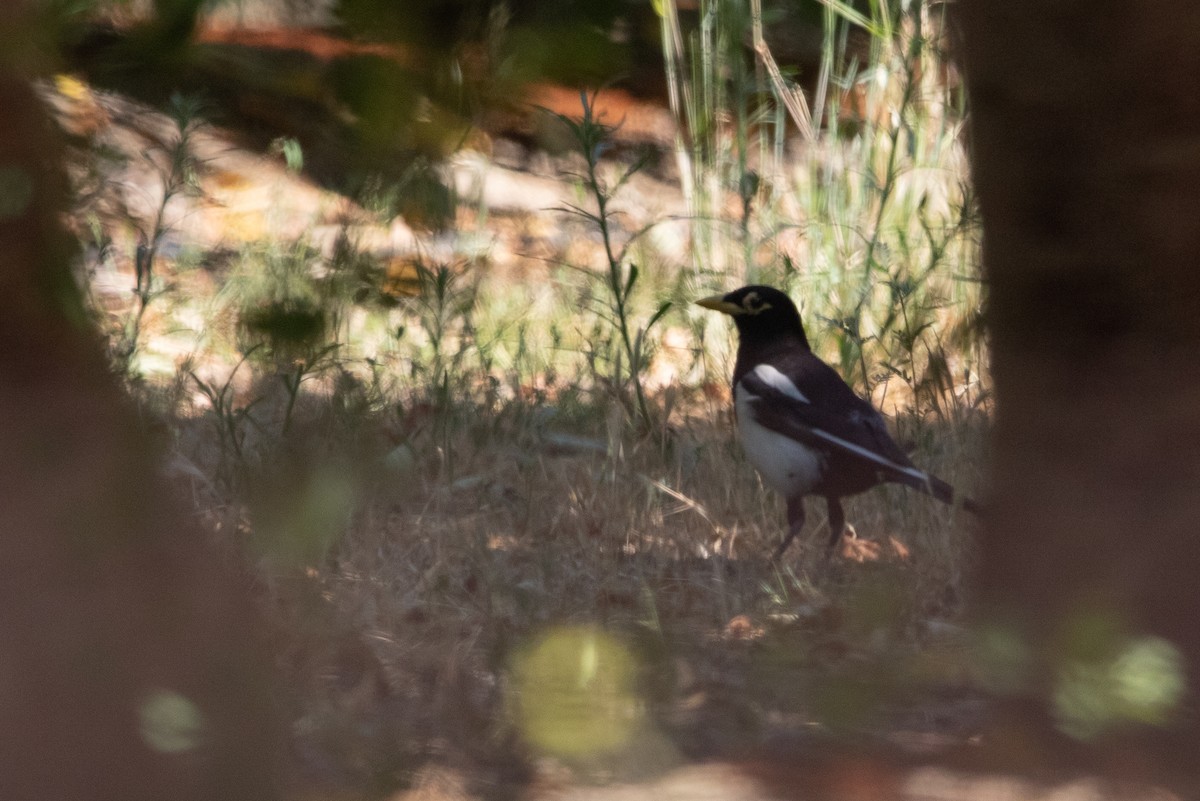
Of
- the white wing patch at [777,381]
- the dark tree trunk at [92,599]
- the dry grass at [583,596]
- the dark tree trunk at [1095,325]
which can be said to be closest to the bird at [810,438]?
the white wing patch at [777,381]

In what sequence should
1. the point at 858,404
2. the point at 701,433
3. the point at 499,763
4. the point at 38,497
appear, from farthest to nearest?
the point at 701,433
the point at 858,404
the point at 499,763
the point at 38,497

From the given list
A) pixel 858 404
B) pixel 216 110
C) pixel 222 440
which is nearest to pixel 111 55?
pixel 216 110

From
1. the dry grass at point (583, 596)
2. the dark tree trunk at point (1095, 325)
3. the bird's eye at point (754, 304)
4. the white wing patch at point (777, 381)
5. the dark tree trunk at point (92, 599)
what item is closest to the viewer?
the dark tree trunk at point (92, 599)

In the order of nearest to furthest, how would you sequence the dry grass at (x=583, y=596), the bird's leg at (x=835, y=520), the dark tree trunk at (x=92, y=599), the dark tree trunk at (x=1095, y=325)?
the dark tree trunk at (x=92, y=599)
the dark tree trunk at (x=1095, y=325)
the dry grass at (x=583, y=596)
the bird's leg at (x=835, y=520)

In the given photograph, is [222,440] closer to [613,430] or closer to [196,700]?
[613,430]

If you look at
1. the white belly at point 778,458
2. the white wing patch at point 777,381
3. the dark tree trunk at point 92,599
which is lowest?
the dark tree trunk at point 92,599

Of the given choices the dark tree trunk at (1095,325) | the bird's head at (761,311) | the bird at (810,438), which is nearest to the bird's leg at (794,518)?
the bird at (810,438)

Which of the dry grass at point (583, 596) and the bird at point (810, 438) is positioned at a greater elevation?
the bird at point (810, 438)

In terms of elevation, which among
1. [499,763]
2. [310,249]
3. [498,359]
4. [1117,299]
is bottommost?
[499,763]

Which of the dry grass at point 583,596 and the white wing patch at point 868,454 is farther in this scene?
the white wing patch at point 868,454

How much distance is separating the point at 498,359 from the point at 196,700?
3622 mm

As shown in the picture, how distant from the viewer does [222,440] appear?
3270 mm

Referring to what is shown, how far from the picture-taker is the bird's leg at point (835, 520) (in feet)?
10.9

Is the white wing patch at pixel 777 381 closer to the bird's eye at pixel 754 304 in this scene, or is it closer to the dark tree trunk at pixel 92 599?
the bird's eye at pixel 754 304
